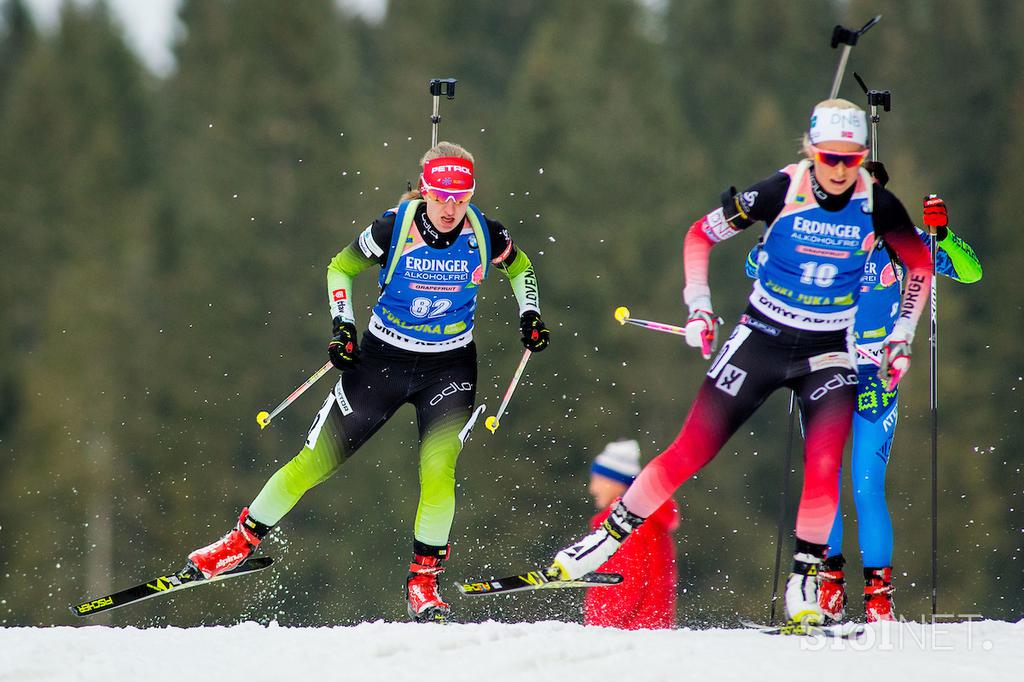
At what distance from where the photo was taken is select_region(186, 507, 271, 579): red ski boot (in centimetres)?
700

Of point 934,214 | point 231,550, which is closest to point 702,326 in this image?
point 934,214

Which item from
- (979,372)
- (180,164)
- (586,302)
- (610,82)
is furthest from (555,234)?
(180,164)

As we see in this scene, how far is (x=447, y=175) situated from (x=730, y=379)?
1709 mm

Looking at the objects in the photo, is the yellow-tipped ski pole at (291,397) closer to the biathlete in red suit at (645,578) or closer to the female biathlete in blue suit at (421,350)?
the female biathlete in blue suit at (421,350)

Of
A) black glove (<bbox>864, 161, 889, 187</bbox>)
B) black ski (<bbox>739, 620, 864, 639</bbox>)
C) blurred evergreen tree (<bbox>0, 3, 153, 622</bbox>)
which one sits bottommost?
black ski (<bbox>739, 620, 864, 639</bbox>)

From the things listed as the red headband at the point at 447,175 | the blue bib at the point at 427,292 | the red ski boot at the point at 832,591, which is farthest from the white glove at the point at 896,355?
the red headband at the point at 447,175

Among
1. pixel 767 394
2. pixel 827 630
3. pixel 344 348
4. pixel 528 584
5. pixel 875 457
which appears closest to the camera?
pixel 827 630

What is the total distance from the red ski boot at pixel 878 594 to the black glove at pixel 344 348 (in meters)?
2.81

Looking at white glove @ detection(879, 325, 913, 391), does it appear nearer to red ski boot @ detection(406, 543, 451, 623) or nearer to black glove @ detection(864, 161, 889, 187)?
black glove @ detection(864, 161, 889, 187)

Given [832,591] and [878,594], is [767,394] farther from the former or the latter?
[878,594]

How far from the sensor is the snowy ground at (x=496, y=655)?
5.08m

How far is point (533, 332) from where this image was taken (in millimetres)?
6969

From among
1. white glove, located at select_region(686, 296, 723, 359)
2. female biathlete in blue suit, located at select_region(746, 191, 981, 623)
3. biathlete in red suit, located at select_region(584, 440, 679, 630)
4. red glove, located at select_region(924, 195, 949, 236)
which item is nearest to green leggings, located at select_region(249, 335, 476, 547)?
biathlete in red suit, located at select_region(584, 440, 679, 630)

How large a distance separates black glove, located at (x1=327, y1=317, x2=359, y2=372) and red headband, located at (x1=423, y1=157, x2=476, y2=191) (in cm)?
82
